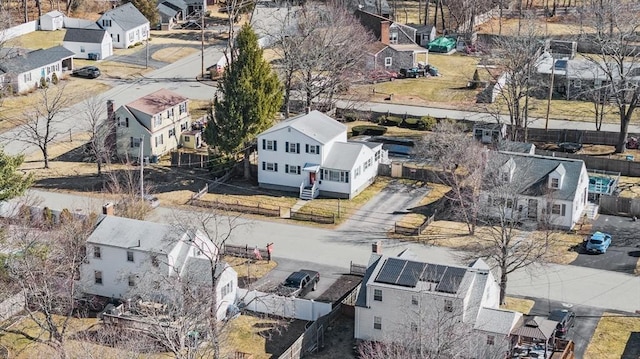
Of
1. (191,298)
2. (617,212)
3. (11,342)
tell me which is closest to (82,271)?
(11,342)

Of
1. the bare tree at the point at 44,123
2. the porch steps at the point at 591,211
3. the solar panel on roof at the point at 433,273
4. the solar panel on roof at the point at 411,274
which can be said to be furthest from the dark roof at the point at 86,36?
the solar panel on roof at the point at 433,273

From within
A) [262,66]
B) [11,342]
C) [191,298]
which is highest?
[262,66]

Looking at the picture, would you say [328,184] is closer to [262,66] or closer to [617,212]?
[262,66]

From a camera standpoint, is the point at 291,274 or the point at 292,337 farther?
the point at 291,274

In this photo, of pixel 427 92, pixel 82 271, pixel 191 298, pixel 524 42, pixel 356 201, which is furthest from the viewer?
pixel 427 92

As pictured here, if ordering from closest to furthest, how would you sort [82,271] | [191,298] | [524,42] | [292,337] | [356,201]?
[191,298]
[292,337]
[82,271]
[356,201]
[524,42]

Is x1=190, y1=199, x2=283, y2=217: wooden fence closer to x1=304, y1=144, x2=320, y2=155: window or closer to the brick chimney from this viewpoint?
x1=304, y1=144, x2=320, y2=155: window

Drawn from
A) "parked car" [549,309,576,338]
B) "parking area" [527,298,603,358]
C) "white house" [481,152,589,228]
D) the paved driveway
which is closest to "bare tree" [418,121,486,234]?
"white house" [481,152,589,228]

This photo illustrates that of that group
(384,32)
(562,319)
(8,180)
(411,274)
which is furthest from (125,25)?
(562,319)

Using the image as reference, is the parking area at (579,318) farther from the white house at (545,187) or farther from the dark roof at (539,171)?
the dark roof at (539,171)
